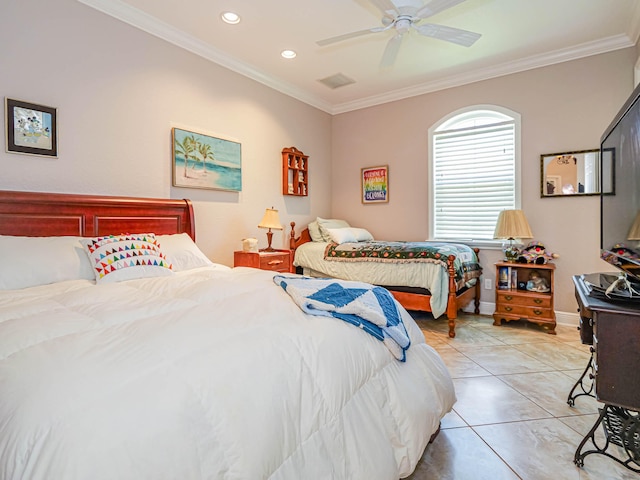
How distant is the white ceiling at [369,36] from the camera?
110 inches

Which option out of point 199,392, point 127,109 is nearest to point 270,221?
point 127,109

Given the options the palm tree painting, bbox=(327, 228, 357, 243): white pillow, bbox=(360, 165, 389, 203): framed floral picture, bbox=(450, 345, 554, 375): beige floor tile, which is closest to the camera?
bbox=(450, 345, 554, 375): beige floor tile

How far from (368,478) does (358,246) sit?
2.91 m

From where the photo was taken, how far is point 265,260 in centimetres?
347

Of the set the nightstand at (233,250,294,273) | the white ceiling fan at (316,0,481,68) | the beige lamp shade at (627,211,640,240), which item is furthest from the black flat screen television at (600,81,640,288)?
the nightstand at (233,250,294,273)

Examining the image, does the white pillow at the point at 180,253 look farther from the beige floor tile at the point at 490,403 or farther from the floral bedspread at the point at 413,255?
the beige floor tile at the point at 490,403

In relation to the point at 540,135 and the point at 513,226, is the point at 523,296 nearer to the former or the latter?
the point at 513,226

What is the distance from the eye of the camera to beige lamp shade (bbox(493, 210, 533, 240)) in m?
3.52

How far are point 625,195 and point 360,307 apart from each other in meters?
1.34

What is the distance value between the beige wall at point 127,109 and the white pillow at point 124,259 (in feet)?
2.27

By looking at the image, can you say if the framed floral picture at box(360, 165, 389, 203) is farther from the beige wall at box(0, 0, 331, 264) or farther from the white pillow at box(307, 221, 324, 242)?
the beige wall at box(0, 0, 331, 264)

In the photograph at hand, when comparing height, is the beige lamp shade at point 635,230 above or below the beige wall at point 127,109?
below

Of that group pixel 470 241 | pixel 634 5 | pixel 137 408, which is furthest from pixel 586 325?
pixel 634 5

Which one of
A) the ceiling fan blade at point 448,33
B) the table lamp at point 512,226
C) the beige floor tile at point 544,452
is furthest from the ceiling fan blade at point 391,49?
the beige floor tile at point 544,452
